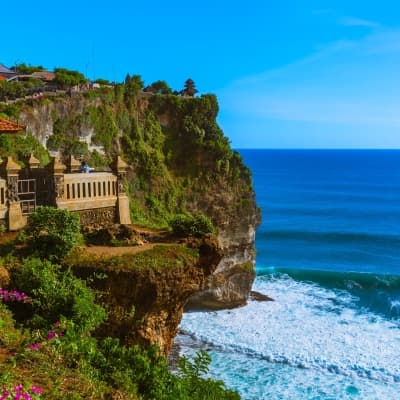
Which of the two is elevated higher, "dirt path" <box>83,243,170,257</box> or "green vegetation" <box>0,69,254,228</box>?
"green vegetation" <box>0,69,254,228</box>

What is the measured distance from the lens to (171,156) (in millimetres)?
37469

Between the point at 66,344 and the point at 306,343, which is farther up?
the point at 66,344

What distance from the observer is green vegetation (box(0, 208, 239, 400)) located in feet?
31.7

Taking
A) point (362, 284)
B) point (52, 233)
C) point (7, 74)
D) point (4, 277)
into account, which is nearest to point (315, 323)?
point (362, 284)

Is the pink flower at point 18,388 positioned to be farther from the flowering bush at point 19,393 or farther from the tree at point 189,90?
the tree at point 189,90

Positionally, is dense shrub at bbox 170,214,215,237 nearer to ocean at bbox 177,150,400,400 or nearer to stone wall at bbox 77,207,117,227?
stone wall at bbox 77,207,117,227

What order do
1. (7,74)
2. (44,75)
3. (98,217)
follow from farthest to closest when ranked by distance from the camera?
1. (44,75)
2. (7,74)
3. (98,217)

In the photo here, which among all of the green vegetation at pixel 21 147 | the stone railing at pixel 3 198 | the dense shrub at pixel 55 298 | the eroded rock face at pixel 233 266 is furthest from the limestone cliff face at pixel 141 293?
the eroded rock face at pixel 233 266

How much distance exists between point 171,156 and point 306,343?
17156 millimetres

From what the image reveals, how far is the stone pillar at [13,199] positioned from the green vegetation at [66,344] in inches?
53.9

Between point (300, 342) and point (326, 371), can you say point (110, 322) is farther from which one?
point (300, 342)

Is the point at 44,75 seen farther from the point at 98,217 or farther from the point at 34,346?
the point at 34,346

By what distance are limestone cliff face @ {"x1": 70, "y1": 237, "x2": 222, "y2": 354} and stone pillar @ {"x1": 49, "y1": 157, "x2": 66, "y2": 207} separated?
403cm

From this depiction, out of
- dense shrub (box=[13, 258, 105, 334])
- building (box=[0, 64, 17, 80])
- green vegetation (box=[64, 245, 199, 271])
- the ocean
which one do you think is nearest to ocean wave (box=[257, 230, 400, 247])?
the ocean
